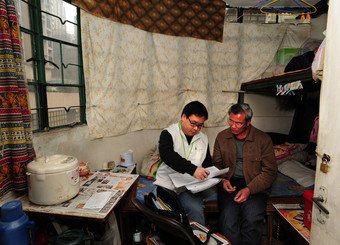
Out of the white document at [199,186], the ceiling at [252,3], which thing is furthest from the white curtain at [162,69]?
the white document at [199,186]

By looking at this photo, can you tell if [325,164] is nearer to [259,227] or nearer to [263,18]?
[259,227]

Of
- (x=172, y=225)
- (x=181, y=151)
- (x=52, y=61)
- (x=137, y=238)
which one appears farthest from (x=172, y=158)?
(x=52, y=61)

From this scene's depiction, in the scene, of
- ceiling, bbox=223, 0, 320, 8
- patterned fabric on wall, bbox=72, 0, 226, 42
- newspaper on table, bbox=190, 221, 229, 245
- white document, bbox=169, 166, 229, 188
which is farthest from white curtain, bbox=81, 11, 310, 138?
newspaper on table, bbox=190, 221, 229, 245

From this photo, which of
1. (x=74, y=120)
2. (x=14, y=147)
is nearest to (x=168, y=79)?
(x=74, y=120)

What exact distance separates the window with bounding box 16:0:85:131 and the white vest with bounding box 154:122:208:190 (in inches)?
45.4

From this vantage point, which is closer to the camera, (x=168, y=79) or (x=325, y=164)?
(x=325, y=164)

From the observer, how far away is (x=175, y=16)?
10.8ft

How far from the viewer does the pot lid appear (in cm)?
148

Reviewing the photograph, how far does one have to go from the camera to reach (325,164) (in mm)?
1319

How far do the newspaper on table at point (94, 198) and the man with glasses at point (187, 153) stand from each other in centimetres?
35

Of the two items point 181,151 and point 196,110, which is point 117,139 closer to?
point 181,151

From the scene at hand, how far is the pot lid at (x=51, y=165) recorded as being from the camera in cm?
148

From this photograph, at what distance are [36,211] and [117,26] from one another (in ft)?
7.15

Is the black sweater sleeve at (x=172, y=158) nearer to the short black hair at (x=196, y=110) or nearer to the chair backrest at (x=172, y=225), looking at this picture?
the short black hair at (x=196, y=110)
